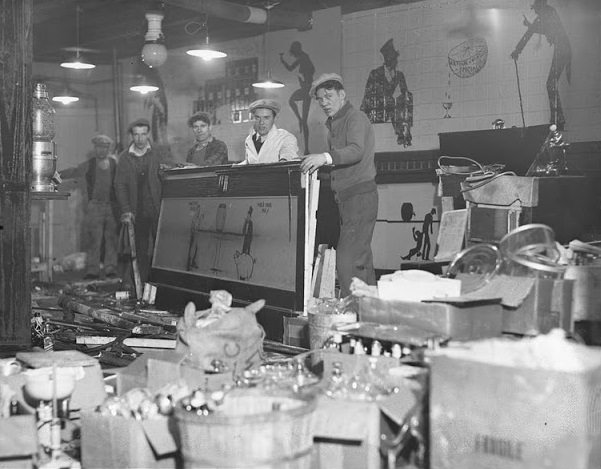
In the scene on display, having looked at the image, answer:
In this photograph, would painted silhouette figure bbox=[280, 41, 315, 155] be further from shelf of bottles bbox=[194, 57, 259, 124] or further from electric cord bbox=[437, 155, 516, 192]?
electric cord bbox=[437, 155, 516, 192]

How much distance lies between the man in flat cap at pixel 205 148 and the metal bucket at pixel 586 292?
7812 mm

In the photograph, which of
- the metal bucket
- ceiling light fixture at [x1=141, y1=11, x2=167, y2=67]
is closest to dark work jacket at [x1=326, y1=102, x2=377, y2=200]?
the metal bucket

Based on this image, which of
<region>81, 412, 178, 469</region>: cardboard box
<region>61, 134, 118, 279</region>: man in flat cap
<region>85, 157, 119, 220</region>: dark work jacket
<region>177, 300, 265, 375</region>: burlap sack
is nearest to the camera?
<region>81, 412, 178, 469</region>: cardboard box

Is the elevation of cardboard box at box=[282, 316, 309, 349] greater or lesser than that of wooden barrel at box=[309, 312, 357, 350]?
lesser

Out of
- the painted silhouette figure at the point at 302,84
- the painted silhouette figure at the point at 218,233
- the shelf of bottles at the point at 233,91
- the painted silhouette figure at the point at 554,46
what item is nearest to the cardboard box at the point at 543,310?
the painted silhouette figure at the point at 218,233

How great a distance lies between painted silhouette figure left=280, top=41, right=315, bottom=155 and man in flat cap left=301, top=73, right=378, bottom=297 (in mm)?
5855

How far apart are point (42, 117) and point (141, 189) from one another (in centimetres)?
495

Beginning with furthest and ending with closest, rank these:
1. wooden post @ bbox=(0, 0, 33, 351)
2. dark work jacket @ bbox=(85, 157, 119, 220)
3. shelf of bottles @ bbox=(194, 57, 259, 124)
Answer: dark work jacket @ bbox=(85, 157, 119, 220) < shelf of bottles @ bbox=(194, 57, 259, 124) < wooden post @ bbox=(0, 0, 33, 351)

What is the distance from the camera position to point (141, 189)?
539 inches

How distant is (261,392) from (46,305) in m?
8.22

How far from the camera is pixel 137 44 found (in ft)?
61.7

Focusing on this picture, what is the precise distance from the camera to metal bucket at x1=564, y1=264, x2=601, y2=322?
5.41m

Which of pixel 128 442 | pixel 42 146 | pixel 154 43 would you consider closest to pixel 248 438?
pixel 128 442

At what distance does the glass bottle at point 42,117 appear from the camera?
8.74 metres
